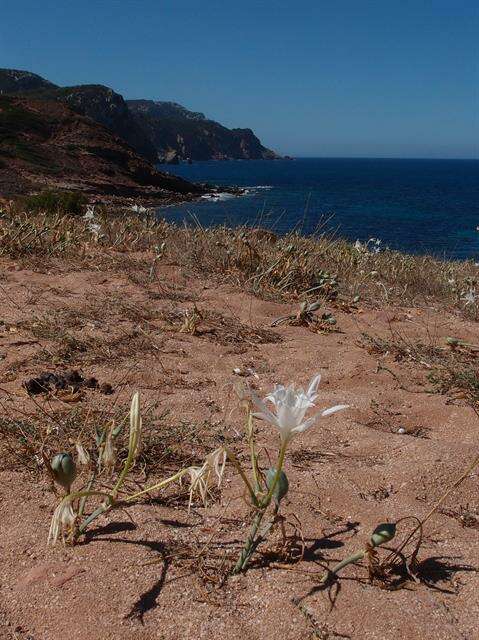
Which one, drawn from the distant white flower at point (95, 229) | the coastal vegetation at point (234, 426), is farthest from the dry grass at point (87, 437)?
the distant white flower at point (95, 229)

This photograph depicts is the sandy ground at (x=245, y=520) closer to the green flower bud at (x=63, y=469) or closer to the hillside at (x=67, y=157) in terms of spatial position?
the green flower bud at (x=63, y=469)

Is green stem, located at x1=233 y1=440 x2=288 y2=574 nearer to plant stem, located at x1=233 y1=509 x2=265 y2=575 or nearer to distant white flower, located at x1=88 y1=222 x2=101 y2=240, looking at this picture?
plant stem, located at x1=233 y1=509 x2=265 y2=575

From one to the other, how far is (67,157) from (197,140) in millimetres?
77133

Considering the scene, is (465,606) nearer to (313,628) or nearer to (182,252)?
(313,628)

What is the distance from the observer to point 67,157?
3447 cm

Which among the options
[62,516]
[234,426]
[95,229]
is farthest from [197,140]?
[62,516]

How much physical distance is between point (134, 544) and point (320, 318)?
242 centimetres

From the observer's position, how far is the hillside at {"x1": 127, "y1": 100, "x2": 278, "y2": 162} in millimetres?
95688

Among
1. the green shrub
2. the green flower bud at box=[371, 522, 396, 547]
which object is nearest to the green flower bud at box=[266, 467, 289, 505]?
the green flower bud at box=[371, 522, 396, 547]

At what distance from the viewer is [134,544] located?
1.51 m

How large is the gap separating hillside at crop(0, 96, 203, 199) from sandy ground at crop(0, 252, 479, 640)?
86.4ft

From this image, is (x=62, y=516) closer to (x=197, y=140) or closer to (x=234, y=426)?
(x=234, y=426)

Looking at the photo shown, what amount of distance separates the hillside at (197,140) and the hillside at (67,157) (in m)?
46.7

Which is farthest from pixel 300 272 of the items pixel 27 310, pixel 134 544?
pixel 134 544
